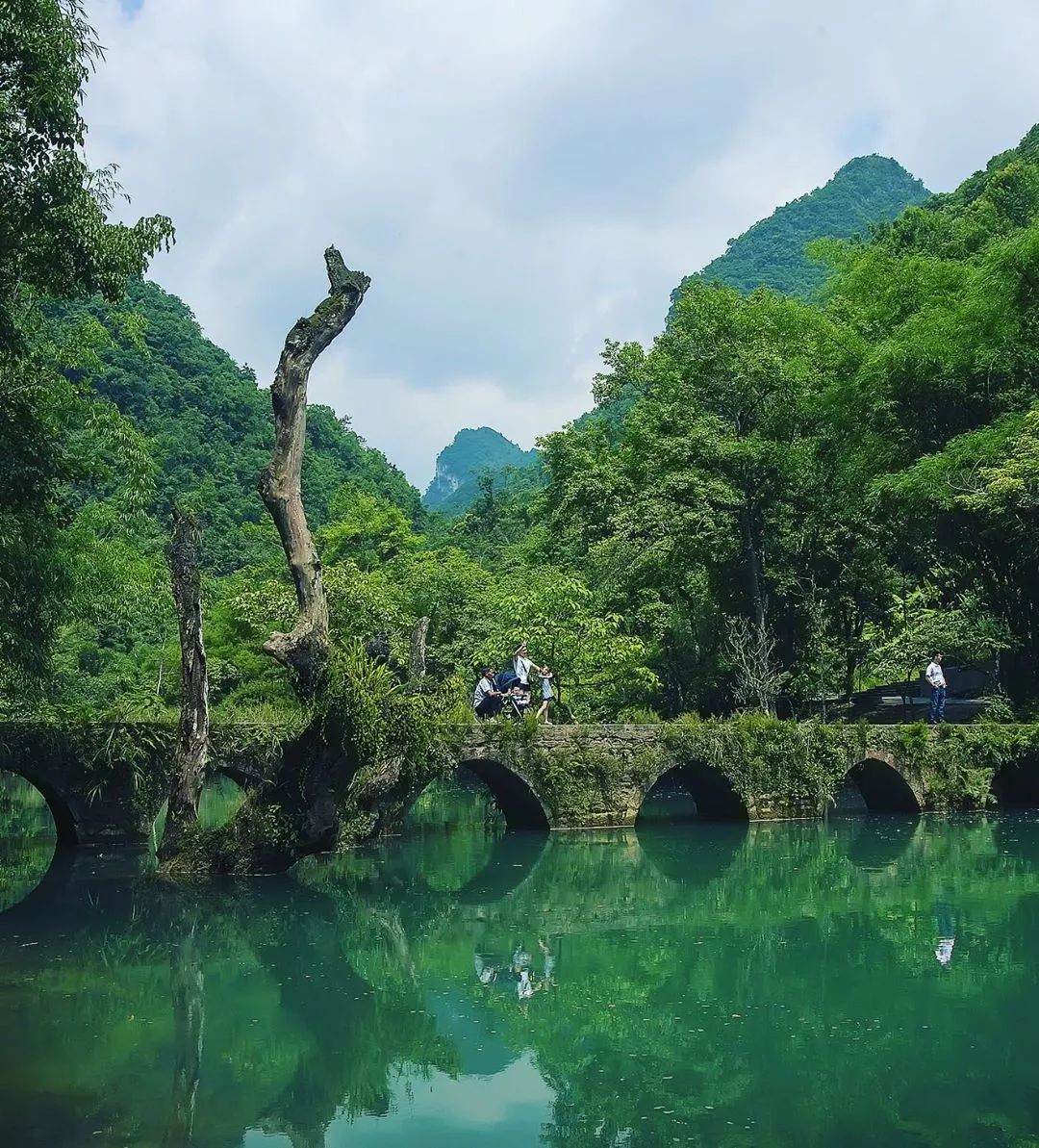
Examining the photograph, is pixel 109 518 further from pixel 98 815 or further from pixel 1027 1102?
pixel 1027 1102

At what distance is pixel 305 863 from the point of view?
19391mm

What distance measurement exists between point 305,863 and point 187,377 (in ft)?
142

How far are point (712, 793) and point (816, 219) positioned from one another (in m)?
96.3

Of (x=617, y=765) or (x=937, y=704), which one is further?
(x=937, y=704)

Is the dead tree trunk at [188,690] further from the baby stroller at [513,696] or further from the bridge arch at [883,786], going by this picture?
the bridge arch at [883,786]

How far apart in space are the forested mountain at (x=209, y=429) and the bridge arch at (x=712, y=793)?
2470cm

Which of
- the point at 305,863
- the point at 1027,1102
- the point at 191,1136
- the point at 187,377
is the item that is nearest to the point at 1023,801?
the point at 305,863

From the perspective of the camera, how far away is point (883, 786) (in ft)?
84.5

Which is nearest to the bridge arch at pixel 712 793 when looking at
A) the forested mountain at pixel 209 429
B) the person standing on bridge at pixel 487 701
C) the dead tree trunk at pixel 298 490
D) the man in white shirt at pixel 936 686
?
the person standing on bridge at pixel 487 701

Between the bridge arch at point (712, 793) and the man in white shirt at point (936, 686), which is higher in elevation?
the man in white shirt at point (936, 686)

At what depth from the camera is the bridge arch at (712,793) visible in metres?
23.5

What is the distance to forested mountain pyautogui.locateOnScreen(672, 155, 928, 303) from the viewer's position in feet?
311

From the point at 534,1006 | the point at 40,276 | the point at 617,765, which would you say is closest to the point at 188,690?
the point at 40,276

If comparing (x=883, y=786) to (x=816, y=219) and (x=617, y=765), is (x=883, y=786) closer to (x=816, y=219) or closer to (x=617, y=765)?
(x=617, y=765)
